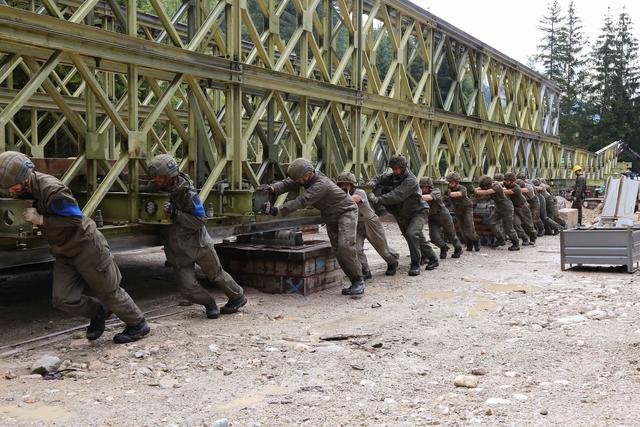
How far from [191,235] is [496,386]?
3.15 metres

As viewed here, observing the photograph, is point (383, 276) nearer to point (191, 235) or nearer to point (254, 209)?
point (254, 209)

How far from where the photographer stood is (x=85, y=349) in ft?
17.9

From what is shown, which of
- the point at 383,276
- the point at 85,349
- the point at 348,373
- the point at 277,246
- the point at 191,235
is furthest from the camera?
the point at 383,276

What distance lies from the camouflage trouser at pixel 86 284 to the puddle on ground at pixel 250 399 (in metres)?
1.65

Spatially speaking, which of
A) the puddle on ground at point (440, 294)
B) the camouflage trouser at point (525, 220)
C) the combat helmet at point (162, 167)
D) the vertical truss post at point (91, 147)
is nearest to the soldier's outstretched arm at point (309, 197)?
the combat helmet at point (162, 167)

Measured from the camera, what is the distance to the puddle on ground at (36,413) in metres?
3.99

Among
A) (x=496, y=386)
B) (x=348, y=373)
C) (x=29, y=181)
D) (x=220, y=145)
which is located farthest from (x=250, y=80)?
(x=496, y=386)

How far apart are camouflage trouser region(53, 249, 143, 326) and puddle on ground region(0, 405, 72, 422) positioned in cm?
126

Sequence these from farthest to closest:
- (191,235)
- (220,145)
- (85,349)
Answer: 1. (220,145)
2. (191,235)
3. (85,349)

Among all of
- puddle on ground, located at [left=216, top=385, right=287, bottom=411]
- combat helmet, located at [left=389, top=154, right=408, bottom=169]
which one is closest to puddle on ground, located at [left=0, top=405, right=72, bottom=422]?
puddle on ground, located at [left=216, top=385, right=287, bottom=411]

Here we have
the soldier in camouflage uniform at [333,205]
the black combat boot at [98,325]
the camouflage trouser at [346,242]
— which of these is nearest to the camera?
the black combat boot at [98,325]

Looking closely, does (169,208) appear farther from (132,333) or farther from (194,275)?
(132,333)

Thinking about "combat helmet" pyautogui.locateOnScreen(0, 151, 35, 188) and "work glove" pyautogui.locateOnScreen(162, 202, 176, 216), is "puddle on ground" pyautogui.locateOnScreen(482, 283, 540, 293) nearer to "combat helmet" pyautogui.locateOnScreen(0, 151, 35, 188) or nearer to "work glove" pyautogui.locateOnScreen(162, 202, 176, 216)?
"work glove" pyautogui.locateOnScreen(162, 202, 176, 216)

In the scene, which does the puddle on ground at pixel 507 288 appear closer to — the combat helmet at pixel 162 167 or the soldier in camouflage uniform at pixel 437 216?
the soldier in camouflage uniform at pixel 437 216
